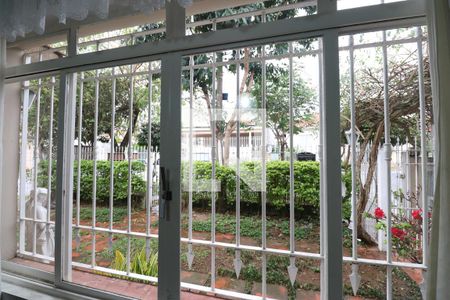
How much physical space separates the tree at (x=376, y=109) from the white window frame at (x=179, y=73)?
11.9 inches

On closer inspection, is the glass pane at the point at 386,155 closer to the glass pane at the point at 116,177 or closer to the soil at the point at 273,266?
the soil at the point at 273,266

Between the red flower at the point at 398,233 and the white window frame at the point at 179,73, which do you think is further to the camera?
the red flower at the point at 398,233

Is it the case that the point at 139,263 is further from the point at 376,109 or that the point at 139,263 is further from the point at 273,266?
the point at 376,109

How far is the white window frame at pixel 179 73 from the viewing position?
3.18 feet

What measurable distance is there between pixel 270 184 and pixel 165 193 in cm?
62

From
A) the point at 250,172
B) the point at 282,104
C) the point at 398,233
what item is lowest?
the point at 398,233

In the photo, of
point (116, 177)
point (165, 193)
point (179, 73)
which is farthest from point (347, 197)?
point (116, 177)

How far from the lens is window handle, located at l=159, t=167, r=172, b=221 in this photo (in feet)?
3.95

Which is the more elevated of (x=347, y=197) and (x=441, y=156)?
(x=441, y=156)

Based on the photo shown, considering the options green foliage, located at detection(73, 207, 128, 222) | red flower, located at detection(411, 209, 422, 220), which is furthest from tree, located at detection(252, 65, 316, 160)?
green foliage, located at detection(73, 207, 128, 222)

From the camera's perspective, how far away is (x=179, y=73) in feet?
4.11

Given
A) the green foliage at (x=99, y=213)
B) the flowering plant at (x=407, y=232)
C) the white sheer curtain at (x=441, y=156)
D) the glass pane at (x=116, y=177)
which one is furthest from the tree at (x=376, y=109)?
the green foliage at (x=99, y=213)

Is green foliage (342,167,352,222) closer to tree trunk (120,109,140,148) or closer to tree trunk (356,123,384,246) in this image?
tree trunk (356,123,384,246)

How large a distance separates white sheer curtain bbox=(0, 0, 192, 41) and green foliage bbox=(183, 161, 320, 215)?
83 centimetres
